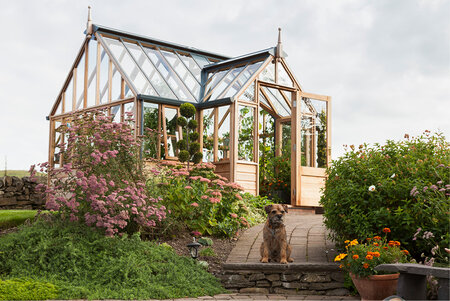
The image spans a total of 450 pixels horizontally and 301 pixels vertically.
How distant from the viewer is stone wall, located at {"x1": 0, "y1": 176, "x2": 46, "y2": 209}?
45.9 ft

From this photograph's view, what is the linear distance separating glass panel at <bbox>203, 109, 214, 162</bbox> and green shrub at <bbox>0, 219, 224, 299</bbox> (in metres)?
5.40

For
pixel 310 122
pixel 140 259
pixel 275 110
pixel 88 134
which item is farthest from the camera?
pixel 275 110

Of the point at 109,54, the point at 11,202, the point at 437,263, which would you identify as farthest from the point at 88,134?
the point at 11,202

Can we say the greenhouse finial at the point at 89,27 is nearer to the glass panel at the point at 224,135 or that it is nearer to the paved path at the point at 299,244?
the glass panel at the point at 224,135

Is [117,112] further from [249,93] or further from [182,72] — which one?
[249,93]

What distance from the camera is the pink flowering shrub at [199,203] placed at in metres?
7.57

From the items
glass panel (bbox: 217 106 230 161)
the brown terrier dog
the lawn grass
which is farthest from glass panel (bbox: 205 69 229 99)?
the brown terrier dog

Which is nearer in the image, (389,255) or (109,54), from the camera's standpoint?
(389,255)

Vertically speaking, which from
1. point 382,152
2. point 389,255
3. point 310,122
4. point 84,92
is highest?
point 84,92

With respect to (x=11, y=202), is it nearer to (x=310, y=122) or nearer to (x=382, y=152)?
(x=310, y=122)

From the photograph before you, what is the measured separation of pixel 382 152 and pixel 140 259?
336 cm

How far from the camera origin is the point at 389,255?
17.0ft

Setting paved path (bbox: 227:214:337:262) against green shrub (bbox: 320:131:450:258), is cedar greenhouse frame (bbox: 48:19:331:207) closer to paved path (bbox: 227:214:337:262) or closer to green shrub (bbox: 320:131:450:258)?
paved path (bbox: 227:214:337:262)

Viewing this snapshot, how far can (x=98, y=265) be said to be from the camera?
590cm
